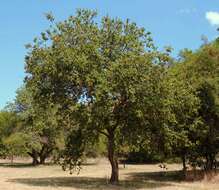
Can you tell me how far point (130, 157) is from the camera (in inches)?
3442

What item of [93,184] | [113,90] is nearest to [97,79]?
[113,90]

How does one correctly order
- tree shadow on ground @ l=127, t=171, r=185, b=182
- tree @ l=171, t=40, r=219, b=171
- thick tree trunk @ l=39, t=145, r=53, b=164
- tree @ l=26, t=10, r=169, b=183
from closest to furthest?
1. tree @ l=26, t=10, r=169, b=183
2. tree @ l=171, t=40, r=219, b=171
3. tree shadow on ground @ l=127, t=171, r=185, b=182
4. thick tree trunk @ l=39, t=145, r=53, b=164

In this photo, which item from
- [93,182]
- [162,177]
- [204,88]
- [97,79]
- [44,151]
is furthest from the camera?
[44,151]

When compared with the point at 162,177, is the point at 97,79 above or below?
above

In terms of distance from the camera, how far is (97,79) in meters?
28.1

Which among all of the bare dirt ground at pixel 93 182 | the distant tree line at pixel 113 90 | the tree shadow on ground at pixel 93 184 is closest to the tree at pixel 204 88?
the distant tree line at pixel 113 90

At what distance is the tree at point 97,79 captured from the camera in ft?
93.2

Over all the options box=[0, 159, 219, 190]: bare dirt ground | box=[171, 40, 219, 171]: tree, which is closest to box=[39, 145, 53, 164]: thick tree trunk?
box=[0, 159, 219, 190]: bare dirt ground

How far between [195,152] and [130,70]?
13896mm

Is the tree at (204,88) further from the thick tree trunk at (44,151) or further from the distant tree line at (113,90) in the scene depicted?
the thick tree trunk at (44,151)

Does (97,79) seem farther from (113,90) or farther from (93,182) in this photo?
(93,182)

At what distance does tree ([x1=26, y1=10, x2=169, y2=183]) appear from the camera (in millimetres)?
28422

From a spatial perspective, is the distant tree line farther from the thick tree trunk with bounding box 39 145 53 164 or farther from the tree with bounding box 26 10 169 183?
the thick tree trunk with bounding box 39 145 53 164

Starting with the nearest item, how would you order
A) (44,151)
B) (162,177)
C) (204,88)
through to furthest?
(204,88)
(162,177)
(44,151)
